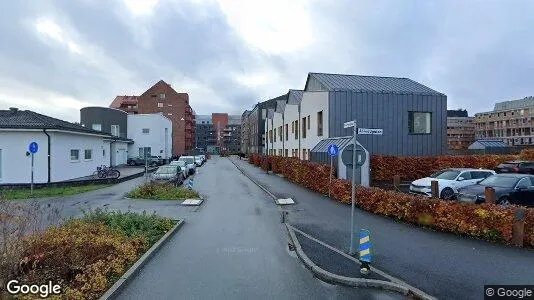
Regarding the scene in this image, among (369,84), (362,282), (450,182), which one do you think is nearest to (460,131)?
(369,84)

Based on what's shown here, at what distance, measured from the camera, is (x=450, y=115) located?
126 m

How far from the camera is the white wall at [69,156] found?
80.4 feet

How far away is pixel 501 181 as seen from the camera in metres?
15.0

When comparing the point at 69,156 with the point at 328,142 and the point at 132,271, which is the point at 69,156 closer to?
the point at 328,142

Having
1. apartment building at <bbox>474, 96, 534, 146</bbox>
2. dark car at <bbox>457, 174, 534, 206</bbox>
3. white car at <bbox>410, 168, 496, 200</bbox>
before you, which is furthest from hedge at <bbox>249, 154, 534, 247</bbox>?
apartment building at <bbox>474, 96, 534, 146</bbox>

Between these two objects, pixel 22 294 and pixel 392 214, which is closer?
pixel 22 294

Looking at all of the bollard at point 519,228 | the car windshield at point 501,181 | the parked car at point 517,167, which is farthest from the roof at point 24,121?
the parked car at point 517,167

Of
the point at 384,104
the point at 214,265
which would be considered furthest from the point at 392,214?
the point at 384,104

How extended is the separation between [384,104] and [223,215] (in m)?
18.0

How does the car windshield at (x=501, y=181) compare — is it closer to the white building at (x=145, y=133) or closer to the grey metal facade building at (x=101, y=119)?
the grey metal facade building at (x=101, y=119)

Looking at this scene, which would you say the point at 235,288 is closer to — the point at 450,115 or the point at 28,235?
the point at 28,235

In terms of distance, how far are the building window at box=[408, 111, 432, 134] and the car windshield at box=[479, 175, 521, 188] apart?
1308 cm

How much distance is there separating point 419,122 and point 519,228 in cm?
2022

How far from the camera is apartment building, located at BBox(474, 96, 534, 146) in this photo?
9575 cm
